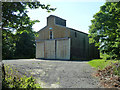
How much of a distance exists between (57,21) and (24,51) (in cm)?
1574

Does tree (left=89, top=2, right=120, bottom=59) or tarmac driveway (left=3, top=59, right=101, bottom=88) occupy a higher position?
tree (left=89, top=2, right=120, bottom=59)

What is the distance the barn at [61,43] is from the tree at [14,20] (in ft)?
49.2

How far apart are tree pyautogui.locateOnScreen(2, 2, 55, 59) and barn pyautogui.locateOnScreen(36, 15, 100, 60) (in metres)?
15.0

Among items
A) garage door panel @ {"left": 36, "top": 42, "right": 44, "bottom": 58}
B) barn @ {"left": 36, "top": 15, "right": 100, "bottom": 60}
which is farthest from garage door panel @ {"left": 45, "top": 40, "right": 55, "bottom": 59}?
garage door panel @ {"left": 36, "top": 42, "right": 44, "bottom": 58}

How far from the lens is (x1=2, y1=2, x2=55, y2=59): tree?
2.74 m

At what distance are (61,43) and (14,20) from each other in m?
16.3

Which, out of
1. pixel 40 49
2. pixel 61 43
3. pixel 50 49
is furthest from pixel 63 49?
pixel 40 49

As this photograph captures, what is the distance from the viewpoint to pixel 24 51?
30.8 meters

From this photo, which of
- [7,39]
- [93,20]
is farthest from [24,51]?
[7,39]

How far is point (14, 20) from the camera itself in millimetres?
2820

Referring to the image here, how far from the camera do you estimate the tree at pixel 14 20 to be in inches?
108

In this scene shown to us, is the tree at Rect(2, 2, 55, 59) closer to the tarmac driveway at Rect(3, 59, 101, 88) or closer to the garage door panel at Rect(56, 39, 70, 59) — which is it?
the tarmac driveway at Rect(3, 59, 101, 88)

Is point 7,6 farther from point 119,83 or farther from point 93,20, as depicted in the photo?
point 93,20

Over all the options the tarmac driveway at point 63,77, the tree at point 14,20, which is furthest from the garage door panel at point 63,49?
the tree at point 14,20
